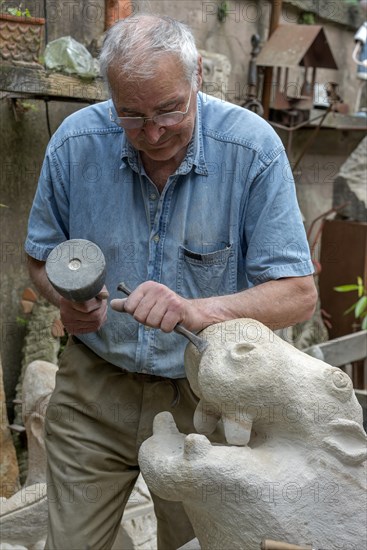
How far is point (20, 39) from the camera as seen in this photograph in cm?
352

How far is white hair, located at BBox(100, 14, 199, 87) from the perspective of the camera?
6.46 ft

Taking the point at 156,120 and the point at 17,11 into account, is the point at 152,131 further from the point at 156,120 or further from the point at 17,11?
the point at 17,11

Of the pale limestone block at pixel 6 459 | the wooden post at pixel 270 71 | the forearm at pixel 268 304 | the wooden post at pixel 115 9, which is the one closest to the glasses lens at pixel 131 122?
the forearm at pixel 268 304

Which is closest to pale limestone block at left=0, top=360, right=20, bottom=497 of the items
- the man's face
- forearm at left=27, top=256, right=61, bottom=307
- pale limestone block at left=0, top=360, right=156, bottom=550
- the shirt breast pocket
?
pale limestone block at left=0, top=360, right=156, bottom=550

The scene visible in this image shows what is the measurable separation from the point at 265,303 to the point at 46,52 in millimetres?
2075

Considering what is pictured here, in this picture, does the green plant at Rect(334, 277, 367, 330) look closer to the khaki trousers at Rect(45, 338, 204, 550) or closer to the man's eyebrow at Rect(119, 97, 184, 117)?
the khaki trousers at Rect(45, 338, 204, 550)

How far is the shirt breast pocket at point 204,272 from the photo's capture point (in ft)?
7.26

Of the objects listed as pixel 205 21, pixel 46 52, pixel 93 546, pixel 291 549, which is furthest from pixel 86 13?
pixel 291 549

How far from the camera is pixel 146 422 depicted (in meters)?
2.34

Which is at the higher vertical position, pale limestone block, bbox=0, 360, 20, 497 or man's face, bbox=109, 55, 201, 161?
man's face, bbox=109, 55, 201, 161

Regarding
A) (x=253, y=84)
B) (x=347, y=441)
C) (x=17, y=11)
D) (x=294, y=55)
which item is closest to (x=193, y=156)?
(x=347, y=441)

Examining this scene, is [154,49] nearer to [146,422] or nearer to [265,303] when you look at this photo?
[265,303]

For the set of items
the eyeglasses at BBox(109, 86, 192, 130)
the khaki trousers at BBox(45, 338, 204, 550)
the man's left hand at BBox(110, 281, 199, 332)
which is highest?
the eyeglasses at BBox(109, 86, 192, 130)

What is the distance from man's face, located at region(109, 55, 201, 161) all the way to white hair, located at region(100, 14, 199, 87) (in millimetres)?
19
